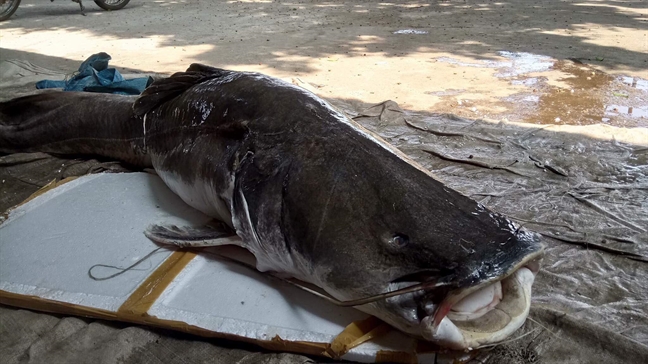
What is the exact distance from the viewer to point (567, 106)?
475cm

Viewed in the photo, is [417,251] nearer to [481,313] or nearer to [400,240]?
[400,240]

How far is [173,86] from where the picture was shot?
9.66ft

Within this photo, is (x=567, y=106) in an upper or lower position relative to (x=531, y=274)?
→ lower

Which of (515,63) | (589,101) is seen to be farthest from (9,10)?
(589,101)

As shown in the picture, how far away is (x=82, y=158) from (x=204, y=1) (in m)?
9.86

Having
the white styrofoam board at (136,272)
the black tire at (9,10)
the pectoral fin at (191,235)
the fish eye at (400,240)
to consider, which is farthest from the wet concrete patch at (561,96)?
the black tire at (9,10)

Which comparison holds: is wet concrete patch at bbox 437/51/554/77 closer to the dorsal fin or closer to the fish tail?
the dorsal fin

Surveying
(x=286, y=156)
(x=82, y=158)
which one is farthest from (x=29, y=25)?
(x=286, y=156)

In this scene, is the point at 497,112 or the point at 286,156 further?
the point at 497,112

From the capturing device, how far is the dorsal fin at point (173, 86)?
114 inches

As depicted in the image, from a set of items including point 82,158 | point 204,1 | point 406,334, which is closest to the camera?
point 406,334

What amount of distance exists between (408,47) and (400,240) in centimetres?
601

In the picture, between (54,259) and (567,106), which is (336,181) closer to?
(54,259)

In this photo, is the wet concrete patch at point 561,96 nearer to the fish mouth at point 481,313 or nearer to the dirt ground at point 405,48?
the dirt ground at point 405,48
